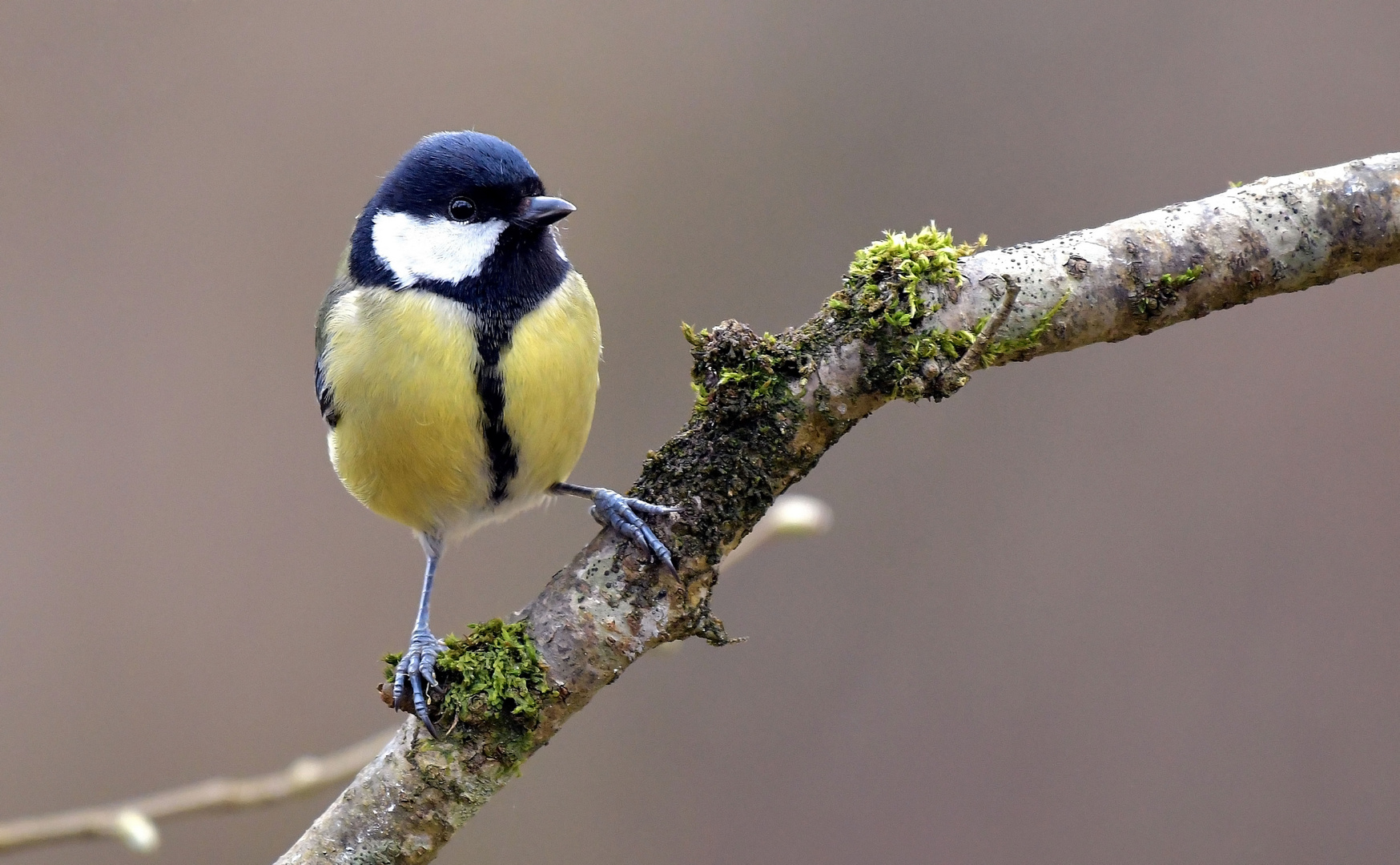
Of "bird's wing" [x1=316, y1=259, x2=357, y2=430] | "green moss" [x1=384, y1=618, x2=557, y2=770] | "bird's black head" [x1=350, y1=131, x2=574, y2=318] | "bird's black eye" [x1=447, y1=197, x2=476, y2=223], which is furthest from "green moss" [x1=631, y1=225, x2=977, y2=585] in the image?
"bird's wing" [x1=316, y1=259, x2=357, y2=430]

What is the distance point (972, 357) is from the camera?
1.36 metres

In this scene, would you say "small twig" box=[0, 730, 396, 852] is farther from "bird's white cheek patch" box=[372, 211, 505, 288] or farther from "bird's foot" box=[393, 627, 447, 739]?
"bird's white cheek patch" box=[372, 211, 505, 288]

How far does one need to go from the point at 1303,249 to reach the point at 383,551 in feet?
8.62

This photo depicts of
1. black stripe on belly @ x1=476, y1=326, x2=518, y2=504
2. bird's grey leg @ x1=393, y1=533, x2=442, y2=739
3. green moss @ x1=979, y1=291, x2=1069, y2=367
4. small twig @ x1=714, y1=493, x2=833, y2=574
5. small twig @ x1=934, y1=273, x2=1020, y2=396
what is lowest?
bird's grey leg @ x1=393, y1=533, x2=442, y2=739

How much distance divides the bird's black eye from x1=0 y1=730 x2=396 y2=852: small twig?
0.82 metres

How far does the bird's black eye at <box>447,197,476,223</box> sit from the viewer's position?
1.84 m

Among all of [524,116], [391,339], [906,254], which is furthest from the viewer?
[524,116]

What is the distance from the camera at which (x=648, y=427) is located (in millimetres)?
3387

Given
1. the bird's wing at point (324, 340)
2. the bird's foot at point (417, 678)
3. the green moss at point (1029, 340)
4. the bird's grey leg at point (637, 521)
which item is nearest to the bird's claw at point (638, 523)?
the bird's grey leg at point (637, 521)

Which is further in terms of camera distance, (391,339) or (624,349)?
(624,349)

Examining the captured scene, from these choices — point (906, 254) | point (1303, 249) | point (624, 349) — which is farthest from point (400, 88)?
point (1303, 249)

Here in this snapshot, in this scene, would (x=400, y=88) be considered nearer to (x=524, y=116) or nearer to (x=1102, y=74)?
(x=524, y=116)

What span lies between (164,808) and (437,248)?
2.98 ft

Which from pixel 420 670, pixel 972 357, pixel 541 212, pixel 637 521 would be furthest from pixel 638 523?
pixel 541 212
